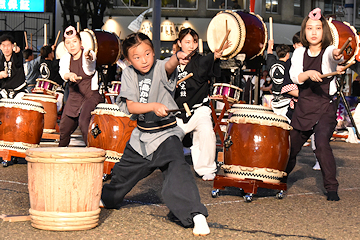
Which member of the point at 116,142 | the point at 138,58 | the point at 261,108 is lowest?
the point at 116,142

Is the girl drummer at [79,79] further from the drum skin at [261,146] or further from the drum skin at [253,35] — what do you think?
the drum skin at [253,35]

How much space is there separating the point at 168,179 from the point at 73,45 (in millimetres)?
3235

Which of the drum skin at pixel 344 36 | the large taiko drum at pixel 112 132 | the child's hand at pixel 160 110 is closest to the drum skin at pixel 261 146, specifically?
the large taiko drum at pixel 112 132

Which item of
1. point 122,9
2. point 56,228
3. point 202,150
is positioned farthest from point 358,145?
point 122,9

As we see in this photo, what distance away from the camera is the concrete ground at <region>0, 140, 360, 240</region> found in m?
3.39

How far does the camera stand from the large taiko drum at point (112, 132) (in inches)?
218

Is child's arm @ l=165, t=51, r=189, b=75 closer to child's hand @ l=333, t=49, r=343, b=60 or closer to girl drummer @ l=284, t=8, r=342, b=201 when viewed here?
girl drummer @ l=284, t=8, r=342, b=201

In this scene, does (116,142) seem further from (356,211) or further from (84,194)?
(356,211)

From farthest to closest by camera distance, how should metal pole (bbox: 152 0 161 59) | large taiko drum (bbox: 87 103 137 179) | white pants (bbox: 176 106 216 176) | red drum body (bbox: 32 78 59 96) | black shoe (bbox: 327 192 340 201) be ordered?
red drum body (bbox: 32 78 59 96), metal pole (bbox: 152 0 161 59), white pants (bbox: 176 106 216 176), large taiko drum (bbox: 87 103 137 179), black shoe (bbox: 327 192 340 201)

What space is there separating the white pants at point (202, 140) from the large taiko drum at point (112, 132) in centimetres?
67

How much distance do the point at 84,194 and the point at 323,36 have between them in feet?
8.97

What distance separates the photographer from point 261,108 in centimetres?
513

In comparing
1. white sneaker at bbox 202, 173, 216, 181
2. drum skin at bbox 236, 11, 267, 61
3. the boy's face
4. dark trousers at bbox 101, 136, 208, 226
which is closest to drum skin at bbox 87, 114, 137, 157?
white sneaker at bbox 202, 173, 216, 181

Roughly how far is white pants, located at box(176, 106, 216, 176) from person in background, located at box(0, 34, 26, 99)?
141 inches
